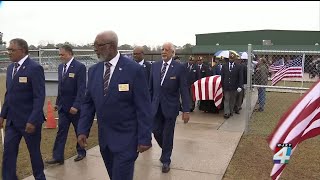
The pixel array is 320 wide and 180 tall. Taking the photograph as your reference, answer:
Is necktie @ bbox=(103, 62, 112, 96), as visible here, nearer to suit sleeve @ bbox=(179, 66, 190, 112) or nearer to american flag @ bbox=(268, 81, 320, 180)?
american flag @ bbox=(268, 81, 320, 180)

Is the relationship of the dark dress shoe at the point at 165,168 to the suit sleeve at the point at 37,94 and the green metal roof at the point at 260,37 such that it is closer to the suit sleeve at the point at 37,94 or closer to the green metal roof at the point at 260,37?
the suit sleeve at the point at 37,94

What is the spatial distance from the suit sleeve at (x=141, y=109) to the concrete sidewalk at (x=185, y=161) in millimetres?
1896

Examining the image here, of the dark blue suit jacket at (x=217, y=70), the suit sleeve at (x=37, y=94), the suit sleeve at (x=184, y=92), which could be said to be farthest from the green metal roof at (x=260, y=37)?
the suit sleeve at (x=37, y=94)

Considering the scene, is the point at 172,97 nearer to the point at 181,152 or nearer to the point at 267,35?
the point at 181,152

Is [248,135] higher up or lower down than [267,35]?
lower down

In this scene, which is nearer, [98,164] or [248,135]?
[98,164]

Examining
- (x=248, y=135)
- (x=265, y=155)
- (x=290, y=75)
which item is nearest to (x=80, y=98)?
(x=265, y=155)

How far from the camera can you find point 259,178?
549cm

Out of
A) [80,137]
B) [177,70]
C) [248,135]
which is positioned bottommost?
[248,135]

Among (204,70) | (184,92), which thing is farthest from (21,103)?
(204,70)

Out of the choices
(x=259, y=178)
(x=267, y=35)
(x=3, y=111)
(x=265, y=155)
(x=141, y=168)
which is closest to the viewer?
(x=3, y=111)

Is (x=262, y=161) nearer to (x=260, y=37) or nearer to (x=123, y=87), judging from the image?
(x=123, y=87)

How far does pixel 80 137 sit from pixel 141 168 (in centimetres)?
218

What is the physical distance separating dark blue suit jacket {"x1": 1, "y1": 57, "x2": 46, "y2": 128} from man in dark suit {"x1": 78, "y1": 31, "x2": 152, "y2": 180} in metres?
1.20
